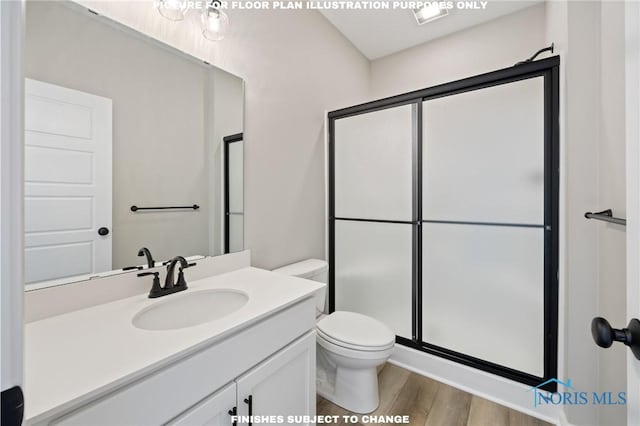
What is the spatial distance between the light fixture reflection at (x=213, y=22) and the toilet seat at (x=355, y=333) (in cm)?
173

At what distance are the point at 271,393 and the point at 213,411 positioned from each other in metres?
0.26

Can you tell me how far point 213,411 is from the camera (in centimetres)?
85

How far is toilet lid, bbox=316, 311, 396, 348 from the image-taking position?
1.50 metres

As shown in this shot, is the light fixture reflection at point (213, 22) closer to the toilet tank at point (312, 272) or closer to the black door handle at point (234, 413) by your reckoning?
the toilet tank at point (312, 272)

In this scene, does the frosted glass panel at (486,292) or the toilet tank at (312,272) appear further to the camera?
the toilet tank at (312,272)

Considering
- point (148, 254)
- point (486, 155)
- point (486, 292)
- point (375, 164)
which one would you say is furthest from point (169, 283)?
point (486, 155)

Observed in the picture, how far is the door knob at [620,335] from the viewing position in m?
0.48

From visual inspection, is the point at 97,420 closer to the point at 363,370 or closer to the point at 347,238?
the point at 363,370

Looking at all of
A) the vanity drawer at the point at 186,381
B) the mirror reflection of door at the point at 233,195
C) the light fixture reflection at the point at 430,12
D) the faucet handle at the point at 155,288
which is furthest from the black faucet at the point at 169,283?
the light fixture reflection at the point at 430,12

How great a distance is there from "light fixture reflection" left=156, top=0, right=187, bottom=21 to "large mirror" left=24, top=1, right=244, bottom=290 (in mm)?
136

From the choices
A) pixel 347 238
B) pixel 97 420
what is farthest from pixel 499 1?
pixel 97 420

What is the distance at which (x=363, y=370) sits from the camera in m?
1.56

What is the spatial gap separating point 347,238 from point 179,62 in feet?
5.32

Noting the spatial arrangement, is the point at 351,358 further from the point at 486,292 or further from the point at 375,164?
the point at 375,164
